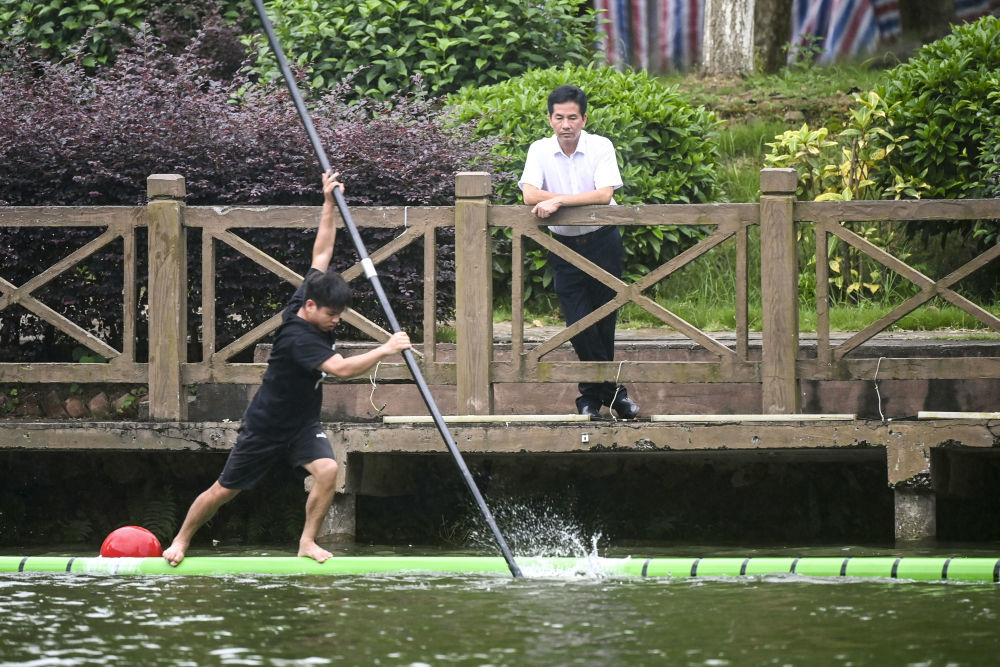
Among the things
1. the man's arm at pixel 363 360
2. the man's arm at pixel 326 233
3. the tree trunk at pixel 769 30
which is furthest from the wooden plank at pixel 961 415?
the tree trunk at pixel 769 30

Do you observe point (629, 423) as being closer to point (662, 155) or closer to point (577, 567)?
point (577, 567)

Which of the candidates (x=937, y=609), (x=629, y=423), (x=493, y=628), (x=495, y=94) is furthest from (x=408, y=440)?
(x=495, y=94)

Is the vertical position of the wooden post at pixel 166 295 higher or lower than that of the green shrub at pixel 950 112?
lower

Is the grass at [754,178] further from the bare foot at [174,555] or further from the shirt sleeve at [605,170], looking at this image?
the bare foot at [174,555]

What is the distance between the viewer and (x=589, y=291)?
896cm

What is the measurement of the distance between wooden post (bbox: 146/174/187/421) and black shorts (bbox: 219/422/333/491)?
1.09 m

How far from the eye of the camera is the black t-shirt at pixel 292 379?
743 cm

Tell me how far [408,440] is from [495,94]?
4.29m

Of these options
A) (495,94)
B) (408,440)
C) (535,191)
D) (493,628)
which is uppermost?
(495,94)

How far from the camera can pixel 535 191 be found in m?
8.63

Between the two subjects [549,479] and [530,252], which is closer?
[549,479]

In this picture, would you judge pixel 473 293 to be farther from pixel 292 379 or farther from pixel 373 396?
pixel 292 379

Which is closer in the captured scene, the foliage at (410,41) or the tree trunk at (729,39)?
the foliage at (410,41)

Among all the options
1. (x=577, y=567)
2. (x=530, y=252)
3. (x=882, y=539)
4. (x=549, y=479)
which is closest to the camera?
(x=577, y=567)
